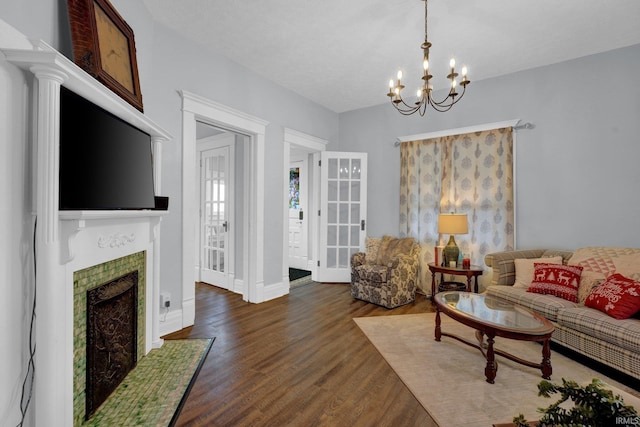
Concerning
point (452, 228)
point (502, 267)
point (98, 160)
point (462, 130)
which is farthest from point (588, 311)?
point (98, 160)

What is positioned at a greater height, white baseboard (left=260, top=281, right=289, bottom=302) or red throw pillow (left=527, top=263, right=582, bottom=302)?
red throw pillow (left=527, top=263, right=582, bottom=302)

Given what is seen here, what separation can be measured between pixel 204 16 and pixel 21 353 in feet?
9.00

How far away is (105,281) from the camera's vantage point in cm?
179

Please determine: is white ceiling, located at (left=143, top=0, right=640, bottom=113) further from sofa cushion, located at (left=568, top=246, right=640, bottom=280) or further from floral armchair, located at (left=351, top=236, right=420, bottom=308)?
floral armchair, located at (left=351, top=236, right=420, bottom=308)

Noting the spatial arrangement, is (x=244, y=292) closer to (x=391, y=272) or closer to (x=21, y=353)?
(x=391, y=272)

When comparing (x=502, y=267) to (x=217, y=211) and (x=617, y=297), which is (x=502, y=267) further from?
(x=217, y=211)

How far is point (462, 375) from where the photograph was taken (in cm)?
220

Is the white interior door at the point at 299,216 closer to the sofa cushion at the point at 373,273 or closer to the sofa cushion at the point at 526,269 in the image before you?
the sofa cushion at the point at 373,273

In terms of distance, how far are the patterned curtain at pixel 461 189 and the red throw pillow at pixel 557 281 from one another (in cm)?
83

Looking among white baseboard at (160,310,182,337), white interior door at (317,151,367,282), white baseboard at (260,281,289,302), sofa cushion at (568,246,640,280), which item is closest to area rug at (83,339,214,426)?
white baseboard at (160,310,182,337)

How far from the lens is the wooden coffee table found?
2.02m

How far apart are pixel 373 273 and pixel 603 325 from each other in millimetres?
2172

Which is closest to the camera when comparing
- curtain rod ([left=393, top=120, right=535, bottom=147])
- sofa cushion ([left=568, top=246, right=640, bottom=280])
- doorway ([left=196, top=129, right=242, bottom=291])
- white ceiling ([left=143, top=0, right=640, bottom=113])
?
white ceiling ([left=143, top=0, right=640, bottom=113])

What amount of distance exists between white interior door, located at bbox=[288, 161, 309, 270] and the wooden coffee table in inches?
144
